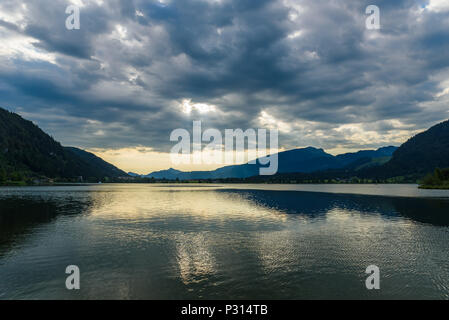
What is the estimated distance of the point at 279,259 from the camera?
32.1m

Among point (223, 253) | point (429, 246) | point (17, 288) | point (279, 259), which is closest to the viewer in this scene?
point (17, 288)

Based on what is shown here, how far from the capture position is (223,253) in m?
34.6

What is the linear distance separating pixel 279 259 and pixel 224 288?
11206 millimetres

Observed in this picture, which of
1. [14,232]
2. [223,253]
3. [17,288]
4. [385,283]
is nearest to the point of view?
[17,288]

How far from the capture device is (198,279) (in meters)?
25.5

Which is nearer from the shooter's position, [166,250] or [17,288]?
[17,288]

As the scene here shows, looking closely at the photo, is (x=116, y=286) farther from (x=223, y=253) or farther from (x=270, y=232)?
(x=270, y=232)
